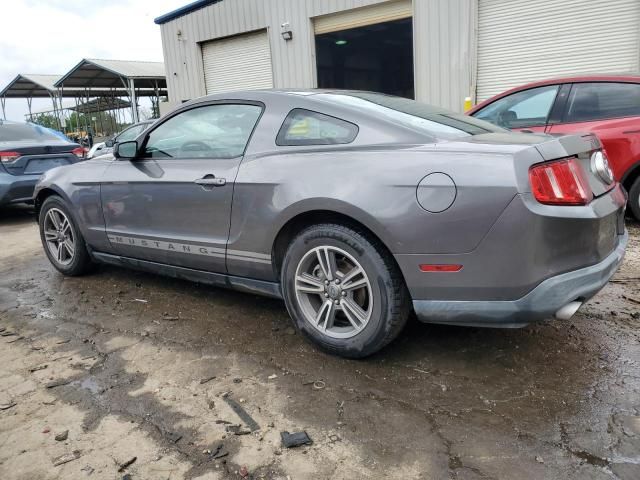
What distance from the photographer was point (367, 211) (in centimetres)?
241

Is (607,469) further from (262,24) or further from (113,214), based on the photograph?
(262,24)

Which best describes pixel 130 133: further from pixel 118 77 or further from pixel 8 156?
pixel 118 77

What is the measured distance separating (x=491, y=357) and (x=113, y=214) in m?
2.79

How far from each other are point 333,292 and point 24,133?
23.4 feet

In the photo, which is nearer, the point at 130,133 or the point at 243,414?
the point at 243,414

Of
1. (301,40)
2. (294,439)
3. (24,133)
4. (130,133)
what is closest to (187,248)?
(294,439)

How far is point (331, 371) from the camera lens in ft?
8.65

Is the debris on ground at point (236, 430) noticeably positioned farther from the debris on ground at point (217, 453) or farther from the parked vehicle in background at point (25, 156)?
the parked vehicle in background at point (25, 156)

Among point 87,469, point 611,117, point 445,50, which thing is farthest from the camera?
point 445,50

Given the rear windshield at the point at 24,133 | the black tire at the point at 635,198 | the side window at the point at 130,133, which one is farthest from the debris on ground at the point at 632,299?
the side window at the point at 130,133

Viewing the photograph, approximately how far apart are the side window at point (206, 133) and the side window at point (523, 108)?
351cm

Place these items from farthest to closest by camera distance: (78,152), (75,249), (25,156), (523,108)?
(78,152) → (25,156) → (523,108) → (75,249)

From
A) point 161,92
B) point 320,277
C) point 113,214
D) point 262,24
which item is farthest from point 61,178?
point 161,92

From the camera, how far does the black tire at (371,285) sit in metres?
2.46
